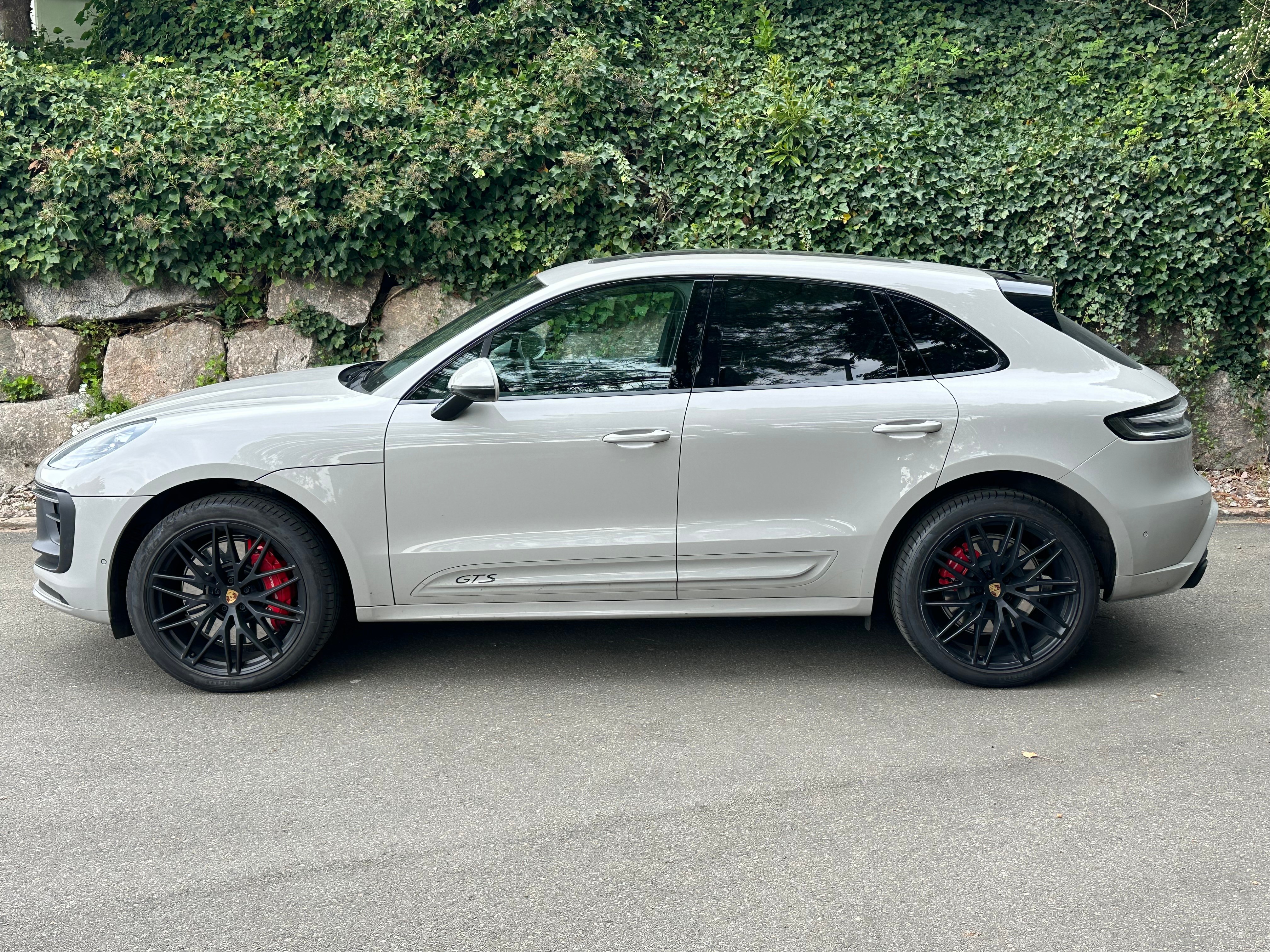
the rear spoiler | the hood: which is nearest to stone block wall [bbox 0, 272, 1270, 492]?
the hood

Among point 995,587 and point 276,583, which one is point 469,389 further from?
point 995,587

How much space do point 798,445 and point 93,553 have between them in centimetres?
282

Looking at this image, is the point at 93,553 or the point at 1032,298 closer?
the point at 93,553

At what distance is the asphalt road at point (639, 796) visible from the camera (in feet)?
10.2

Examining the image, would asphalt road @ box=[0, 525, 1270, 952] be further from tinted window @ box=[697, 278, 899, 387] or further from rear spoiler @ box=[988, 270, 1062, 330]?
rear spoiler @ box=[988, 270, 1062, 330]

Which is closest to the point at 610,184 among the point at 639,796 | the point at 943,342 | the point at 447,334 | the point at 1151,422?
the point at 447,334

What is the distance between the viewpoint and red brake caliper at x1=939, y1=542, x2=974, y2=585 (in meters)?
4.60

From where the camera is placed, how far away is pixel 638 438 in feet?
14.7

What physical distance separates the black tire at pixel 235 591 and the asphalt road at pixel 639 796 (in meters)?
Answer: 0.16

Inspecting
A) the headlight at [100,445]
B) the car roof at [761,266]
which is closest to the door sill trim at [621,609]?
the headlight at [100,445]

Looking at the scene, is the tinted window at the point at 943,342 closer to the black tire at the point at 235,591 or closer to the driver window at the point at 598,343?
the driver window at the point at 598,343

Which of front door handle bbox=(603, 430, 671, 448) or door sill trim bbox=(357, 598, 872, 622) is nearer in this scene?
front door handle bbox=(603, 430, 671, 448)

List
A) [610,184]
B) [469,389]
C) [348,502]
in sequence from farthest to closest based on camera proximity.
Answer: [610,184] < [348,502] < [469,389]

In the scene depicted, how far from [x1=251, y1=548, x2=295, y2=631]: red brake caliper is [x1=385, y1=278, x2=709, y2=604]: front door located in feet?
1.43
